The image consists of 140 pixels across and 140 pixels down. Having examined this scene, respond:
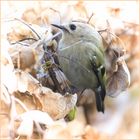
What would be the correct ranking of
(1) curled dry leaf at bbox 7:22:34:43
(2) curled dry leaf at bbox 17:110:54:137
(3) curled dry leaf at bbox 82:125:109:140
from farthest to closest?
1. (3) curled dry leaf at bbox 82:125:109:140
2. (1) curled dry leaf at bbox 7:22:34:43
3. (2) curled dry leaf at bbox 17:110:54:137

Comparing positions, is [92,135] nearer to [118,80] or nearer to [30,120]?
[118,80]

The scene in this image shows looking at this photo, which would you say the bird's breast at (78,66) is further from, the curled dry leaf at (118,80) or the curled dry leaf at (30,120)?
the curled dry leaf at (30,120)

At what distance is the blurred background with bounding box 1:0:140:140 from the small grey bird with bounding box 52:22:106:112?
5 cm

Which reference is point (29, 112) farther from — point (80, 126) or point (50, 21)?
point (80, 126)

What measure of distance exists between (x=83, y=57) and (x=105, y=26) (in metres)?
0.07

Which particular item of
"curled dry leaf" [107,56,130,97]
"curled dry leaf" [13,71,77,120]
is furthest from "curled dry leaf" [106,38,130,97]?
"curled dry leaf" [13,71,77,120]

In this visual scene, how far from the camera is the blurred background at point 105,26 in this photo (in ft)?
3.43

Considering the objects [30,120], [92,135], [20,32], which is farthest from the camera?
[92,135]

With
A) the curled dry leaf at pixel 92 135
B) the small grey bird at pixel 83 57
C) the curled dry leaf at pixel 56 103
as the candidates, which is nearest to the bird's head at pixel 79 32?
the small grey bird at pixel 83 57

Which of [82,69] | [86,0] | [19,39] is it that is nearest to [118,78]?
[82,69]

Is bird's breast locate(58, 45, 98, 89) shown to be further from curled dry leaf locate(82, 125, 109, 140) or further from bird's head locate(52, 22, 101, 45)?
curled dry leaf locate(82, 125, 109, 140)

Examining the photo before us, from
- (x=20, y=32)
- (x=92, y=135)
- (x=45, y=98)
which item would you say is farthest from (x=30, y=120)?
(x=92, y=135)

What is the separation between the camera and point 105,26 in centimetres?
102

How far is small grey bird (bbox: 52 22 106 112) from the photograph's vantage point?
3.16ft
